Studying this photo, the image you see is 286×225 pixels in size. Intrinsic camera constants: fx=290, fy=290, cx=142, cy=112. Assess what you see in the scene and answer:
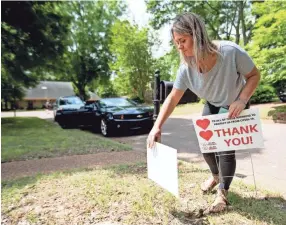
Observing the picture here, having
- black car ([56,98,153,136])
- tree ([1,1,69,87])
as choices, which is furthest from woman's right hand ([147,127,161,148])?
tree ([1,1,69,87])

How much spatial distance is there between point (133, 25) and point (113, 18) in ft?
25.4

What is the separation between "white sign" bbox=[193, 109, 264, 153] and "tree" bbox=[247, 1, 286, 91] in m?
7.64

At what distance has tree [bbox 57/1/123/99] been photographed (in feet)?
111

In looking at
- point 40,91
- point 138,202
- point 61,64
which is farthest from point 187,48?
point 40,91

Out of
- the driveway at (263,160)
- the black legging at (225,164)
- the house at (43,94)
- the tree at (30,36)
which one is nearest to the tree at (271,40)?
the driveway at (263,160)

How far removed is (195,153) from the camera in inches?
234

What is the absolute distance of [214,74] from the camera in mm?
2354

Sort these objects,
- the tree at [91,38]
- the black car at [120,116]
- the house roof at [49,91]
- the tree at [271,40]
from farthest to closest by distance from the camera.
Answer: the house roof at [49,91], the tree at [91,38], the black car at [120,116], the tree at [271,40]

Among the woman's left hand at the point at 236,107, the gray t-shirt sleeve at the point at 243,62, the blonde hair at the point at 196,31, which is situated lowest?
the woman's left hand at the point at 236,107

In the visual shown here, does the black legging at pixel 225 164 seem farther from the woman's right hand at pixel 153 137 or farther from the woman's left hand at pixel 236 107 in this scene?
the woman's right hand at pixel 153 137

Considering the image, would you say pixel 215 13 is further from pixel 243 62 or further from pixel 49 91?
pixel 49 91

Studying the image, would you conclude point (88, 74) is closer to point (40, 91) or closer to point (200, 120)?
point (40, 91)

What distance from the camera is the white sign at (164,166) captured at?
2.20 m

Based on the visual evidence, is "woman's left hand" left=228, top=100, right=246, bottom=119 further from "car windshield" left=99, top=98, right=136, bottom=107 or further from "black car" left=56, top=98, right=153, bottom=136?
"car windshield" left=99, top=98, right=136, bottom=107
